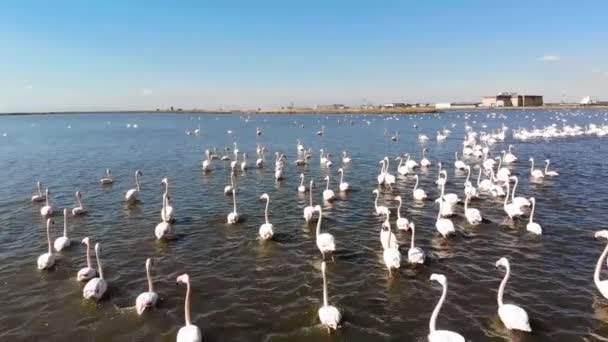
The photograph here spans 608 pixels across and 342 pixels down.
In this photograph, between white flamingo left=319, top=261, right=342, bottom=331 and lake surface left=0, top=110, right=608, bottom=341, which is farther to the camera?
lake surface left=0, top=110, right=608, bottom=341

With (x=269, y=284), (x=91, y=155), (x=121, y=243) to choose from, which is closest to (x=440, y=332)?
(x=269, y=284)

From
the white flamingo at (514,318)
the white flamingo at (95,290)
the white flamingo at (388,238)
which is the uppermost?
the white flamingo at (388,238)

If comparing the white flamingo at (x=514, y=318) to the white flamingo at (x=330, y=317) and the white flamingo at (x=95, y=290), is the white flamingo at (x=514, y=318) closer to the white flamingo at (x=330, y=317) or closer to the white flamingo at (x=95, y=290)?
the white flamingo at (x=330, y=317)

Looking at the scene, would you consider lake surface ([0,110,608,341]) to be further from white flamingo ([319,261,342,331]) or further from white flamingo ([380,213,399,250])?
white flamingo ([380,213,399,250])

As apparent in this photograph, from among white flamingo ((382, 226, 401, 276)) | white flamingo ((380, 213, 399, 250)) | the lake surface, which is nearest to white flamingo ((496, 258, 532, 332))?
the lake surface

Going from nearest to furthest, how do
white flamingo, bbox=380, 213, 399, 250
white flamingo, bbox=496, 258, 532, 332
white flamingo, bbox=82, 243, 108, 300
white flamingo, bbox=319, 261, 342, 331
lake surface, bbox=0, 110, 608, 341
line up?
1. white flamingo, bbox=496, 258, 532, 332
2. white flamingo, bbox=319, 261, 342, 331
3. lake surface, bbox=0, 110, 608, 341
4. white flamingo, bbox=82, 243, 108, 300
5. white flamingo, bbox=380, 213, 399, 250

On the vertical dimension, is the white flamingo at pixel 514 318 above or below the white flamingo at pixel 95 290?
below

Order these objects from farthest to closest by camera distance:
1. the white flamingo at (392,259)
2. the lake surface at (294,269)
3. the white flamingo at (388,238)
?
the white flamingo at (388,238) → the white flamingo at (392,259) → the lake surface at (294,269)

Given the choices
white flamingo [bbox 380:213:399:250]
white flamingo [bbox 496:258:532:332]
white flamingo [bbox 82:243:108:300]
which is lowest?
white flamingo [bbox 496:258:532:332]

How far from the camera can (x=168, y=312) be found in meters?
11.9

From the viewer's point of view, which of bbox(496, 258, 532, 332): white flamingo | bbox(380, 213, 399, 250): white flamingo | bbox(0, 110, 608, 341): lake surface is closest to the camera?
bbox(496, 258, 532, 332): white flamingo

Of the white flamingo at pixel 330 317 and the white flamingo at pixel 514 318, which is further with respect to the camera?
the white flamingo at pixel 330 317

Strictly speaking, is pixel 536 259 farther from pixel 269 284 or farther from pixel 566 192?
pixel 566 192

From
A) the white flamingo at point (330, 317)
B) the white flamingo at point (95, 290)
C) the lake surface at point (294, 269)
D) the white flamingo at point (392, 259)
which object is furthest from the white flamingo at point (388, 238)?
the white flamingo at point (95, 290)
